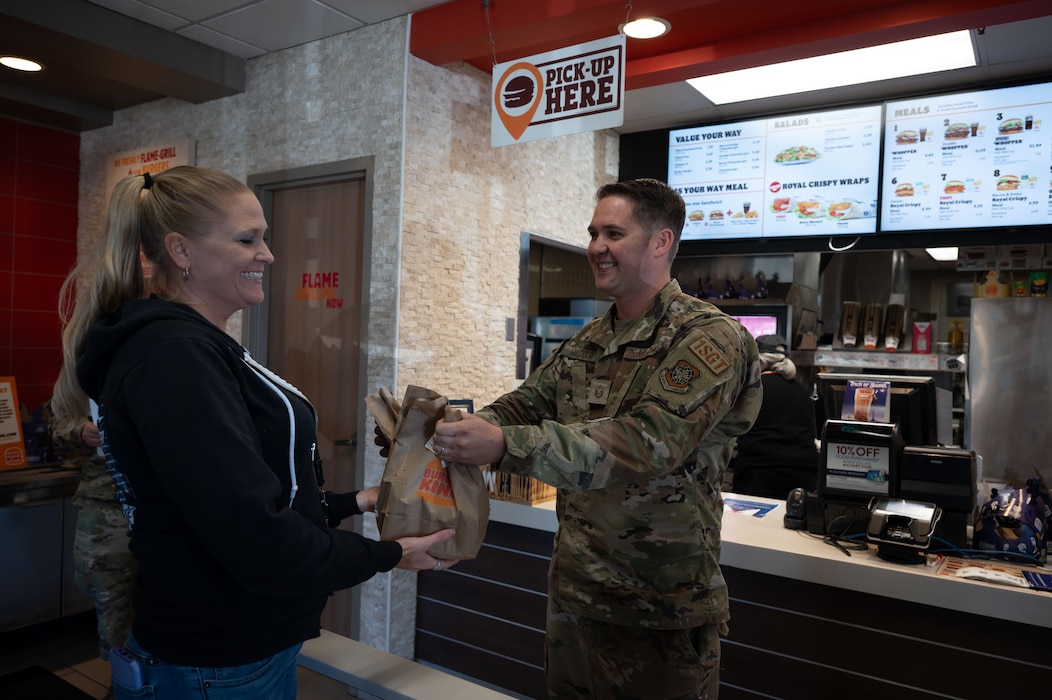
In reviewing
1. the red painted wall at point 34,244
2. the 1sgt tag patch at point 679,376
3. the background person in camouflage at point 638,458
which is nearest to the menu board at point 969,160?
the background person in camouflage at point 638,458

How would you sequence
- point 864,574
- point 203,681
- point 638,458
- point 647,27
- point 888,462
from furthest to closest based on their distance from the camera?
point 647,27 → point 888,462 → point 864,574 → point 638,458 → point 203,681

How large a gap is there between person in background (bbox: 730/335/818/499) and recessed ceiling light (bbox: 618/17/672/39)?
1.84 meters

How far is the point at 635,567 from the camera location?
Answer: 184 cm

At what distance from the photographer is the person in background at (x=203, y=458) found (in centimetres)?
109

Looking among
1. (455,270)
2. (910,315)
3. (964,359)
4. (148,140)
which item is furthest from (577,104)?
(910,315)

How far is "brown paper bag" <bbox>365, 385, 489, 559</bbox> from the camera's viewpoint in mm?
1479

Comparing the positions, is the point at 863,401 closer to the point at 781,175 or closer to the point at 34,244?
the point at 781,175

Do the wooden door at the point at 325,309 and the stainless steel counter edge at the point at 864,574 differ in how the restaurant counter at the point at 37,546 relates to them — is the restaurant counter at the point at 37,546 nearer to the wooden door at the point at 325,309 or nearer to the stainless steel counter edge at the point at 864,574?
the wooden door at the point at 325,309

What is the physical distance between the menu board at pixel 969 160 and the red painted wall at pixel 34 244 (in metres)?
5.43

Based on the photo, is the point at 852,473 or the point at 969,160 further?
the point at 969,160

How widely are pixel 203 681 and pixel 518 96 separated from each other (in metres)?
2.70

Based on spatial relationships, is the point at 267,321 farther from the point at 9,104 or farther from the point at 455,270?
the point at 9,104

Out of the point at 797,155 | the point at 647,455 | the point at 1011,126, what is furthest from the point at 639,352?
the point at 1011,126

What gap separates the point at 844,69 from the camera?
3986mm
